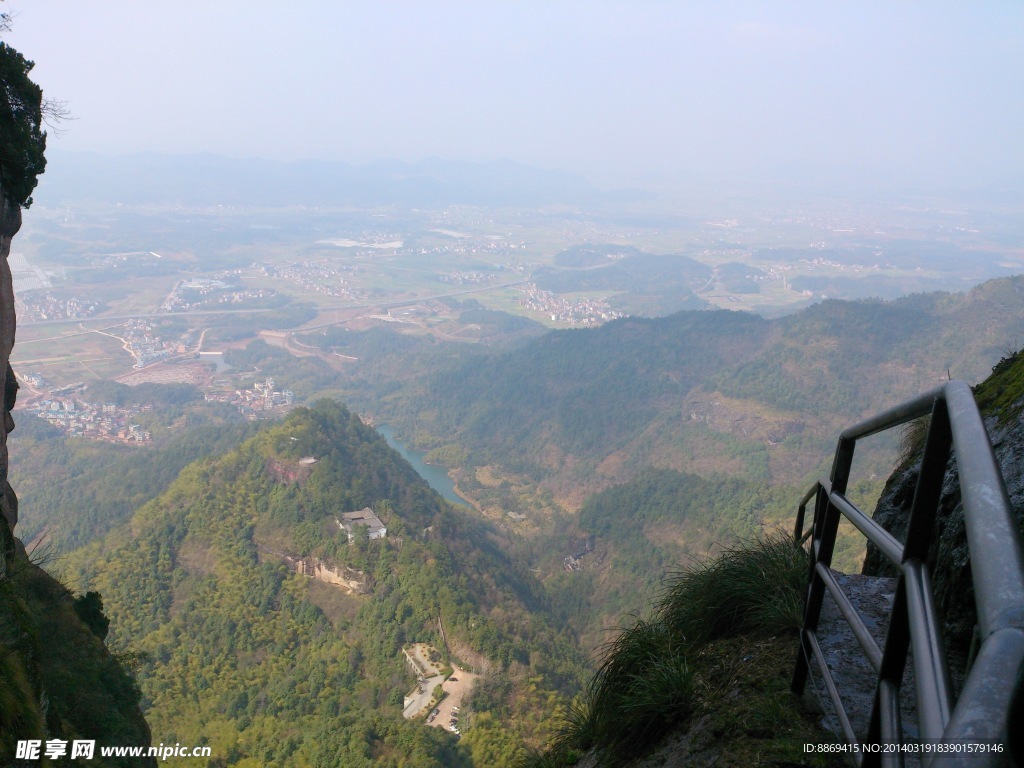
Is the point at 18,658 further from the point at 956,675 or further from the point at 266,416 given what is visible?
the point at 266,416

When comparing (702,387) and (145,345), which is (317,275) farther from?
(702,387)

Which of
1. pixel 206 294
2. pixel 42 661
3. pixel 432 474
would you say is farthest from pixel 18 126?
pixel 206 294

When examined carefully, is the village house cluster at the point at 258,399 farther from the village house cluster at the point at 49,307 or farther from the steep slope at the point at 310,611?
the village house cluster at the point at 49,307

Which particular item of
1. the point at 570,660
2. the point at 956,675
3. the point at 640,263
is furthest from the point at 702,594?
the point at 640,263

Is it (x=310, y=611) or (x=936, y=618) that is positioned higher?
(x=936, y=618)

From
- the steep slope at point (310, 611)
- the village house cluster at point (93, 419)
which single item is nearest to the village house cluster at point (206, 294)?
the village house cluster at point (93, 419)
